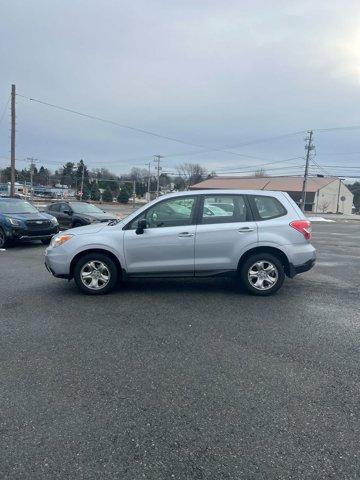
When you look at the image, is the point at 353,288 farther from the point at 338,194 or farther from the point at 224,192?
the point at 338,194

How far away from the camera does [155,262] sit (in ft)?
20.7

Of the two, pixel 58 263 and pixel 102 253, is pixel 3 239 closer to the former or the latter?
pixel 58 263

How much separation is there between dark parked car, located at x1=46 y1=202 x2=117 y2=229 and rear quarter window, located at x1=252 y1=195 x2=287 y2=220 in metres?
9.56

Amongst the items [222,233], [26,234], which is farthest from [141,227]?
[26,234]

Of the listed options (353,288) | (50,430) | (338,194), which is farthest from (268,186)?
(50,430)

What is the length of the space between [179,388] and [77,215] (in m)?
13.3

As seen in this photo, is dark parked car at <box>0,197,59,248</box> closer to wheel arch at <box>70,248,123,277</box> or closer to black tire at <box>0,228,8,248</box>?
black tire at <box>0,228,8,248</box>

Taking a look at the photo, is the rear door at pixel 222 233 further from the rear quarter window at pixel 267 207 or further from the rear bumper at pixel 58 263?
the rear bumper at pixel 58 263

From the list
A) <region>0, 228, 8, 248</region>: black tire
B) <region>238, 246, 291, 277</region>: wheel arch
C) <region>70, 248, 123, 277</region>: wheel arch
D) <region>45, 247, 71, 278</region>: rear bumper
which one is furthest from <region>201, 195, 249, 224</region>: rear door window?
<region>0, 228, 8, 248</region>: black tire

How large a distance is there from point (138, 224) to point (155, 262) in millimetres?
698

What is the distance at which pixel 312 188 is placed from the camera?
267ft

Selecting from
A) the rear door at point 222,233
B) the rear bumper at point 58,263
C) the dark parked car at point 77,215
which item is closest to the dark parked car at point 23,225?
the dark parked car at point 77,215

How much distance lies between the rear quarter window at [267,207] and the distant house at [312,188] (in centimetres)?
7261

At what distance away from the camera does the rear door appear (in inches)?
247
